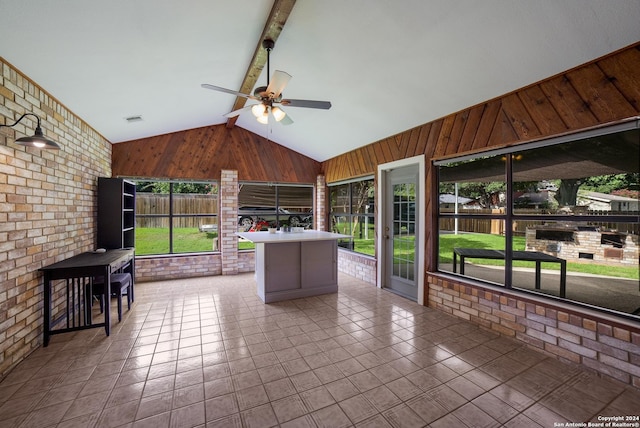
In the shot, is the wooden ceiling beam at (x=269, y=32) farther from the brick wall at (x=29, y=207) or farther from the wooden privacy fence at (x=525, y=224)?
the wooden privacy fence at (x=525, y=224)

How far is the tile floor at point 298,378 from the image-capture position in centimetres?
176

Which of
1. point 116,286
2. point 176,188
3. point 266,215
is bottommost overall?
point 116,286

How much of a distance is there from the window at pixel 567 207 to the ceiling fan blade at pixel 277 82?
2313mm

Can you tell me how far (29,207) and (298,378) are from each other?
2.95 m

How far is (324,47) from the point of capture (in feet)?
9.34

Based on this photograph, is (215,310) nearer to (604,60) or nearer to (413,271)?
(413,271)

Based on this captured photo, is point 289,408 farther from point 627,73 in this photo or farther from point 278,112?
point 627,73

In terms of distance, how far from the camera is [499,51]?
2297 mm

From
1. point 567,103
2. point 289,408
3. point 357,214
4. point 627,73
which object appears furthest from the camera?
point 357,214

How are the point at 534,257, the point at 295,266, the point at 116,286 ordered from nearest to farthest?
the point at 534,257 → the point at 116,286 → the point at 295,266

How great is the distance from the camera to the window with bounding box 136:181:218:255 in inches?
217

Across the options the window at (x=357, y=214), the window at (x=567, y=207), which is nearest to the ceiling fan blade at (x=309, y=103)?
the window at (x=567, y=207)

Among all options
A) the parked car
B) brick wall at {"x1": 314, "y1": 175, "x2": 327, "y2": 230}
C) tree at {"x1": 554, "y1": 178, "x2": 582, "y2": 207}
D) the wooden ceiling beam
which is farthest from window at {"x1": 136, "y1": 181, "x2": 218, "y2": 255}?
tree at {"x1": 554, "y1": 178, "x2": 582, "y2": 207}

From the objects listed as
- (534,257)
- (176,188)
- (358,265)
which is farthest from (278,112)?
(176,188)
